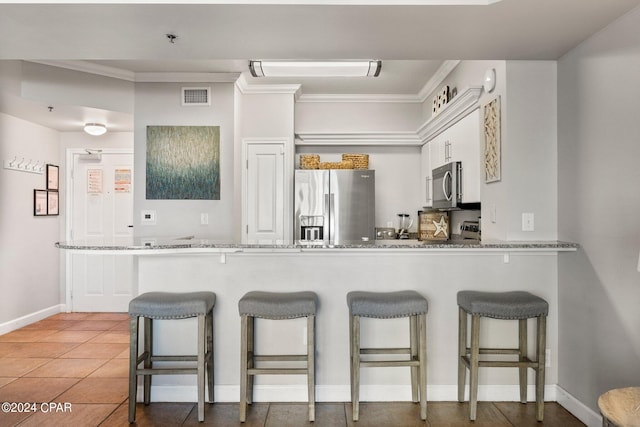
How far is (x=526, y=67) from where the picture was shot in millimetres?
2631

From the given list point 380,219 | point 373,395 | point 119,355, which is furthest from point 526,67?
point 119,355

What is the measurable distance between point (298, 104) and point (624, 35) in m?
3.47

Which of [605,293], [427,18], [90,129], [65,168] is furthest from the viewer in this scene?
[65,168]

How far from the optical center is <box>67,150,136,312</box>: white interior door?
4.91m

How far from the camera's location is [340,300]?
2.67m

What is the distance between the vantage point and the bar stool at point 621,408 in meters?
1.29

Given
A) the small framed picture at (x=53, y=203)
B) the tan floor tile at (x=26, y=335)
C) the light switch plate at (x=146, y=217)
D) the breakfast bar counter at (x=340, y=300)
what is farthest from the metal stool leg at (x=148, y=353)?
the small framed picture at (x=53, y=203)

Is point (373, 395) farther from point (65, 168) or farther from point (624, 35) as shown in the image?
point (65, 168)

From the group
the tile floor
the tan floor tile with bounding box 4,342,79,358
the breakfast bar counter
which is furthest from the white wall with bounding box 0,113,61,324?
the breakfast bar counter

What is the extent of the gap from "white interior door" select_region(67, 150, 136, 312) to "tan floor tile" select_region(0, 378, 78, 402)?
79.5 inches

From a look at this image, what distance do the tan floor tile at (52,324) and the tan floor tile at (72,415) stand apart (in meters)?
2.06

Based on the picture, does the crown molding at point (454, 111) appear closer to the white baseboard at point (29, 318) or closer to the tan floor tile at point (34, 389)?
the tan floor tile at point (34, 389)

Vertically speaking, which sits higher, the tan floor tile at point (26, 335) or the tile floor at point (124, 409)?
the tile floor at point (124, 409)

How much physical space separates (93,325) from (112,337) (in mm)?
599
